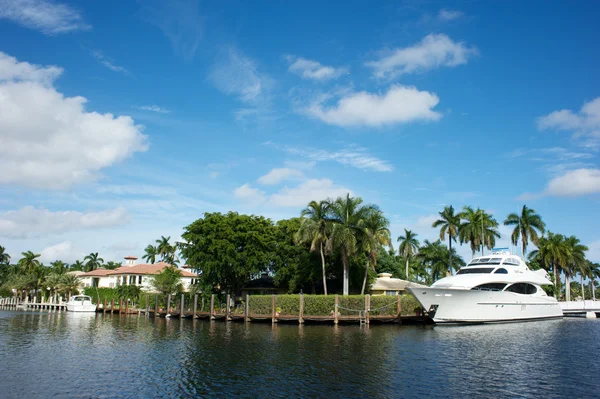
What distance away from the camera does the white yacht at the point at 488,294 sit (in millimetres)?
41344

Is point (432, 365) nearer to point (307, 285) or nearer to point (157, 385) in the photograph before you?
point (157, 385)

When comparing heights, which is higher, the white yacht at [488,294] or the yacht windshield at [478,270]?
the yacht windshield at [478,270]

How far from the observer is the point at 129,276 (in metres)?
81.9

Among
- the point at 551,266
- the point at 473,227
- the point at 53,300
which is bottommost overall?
the point at 53,300

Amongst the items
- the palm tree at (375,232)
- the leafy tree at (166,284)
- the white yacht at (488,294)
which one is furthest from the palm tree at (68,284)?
the white yacht at (488,294)

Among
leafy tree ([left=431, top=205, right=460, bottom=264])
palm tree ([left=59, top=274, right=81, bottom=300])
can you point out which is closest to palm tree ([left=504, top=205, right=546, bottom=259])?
leafy tree ([left=431, top=205, right=460, bottom=264])

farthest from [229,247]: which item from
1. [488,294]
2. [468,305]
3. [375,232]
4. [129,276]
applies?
[129,276]

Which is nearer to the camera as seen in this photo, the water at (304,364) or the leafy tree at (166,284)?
the water at (304,364)

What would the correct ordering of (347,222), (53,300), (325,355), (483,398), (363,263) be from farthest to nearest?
(53,300)
(363,263)
(347,222)
(325,355)
(483,398)

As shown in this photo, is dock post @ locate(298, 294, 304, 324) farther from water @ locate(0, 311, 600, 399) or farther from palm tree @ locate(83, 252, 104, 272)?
palm tree @ locate(83, 252, 104, 272)

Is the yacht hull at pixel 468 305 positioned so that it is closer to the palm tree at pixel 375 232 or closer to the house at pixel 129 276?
the palm tree at pixel 375 232

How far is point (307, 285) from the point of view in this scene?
196 feet

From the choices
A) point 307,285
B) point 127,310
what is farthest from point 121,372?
point 127,310

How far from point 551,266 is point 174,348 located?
71.2 metres
